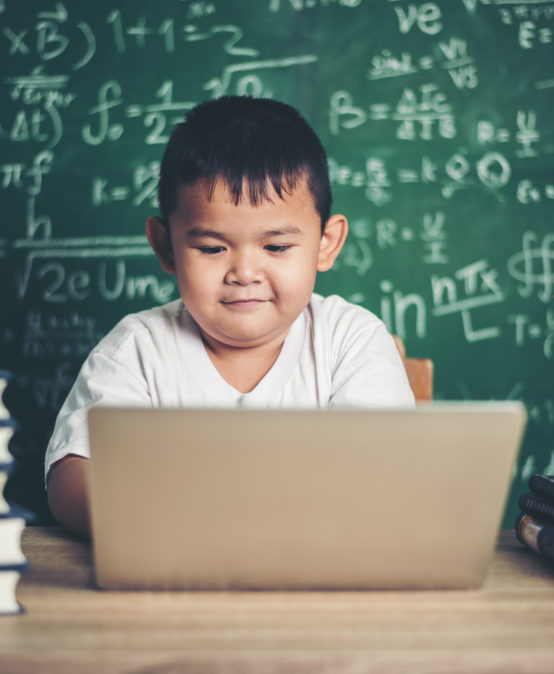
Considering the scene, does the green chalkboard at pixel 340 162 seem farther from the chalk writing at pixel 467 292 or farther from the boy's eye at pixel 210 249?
the boy's eye at pixel 210 249

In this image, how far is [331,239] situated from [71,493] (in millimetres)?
718

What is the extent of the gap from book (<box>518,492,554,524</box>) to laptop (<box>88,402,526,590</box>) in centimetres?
24

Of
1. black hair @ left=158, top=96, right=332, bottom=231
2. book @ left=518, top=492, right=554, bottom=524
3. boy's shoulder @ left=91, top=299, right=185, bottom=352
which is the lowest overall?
book @ left=518, top=492, right=554, bottom=524

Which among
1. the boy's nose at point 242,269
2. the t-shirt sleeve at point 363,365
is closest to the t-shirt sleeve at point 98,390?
the boy's nose at point 242,269

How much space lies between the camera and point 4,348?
2.19 m

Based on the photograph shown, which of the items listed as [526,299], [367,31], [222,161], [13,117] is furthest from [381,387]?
[13,117]

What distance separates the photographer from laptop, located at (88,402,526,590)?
55cm

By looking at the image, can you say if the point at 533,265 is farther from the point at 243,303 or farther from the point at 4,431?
the point at 4,431

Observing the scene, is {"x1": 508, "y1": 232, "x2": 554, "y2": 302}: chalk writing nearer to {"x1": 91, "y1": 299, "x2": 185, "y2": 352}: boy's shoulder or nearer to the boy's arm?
{"x1": 91, "y1": 299, "x2": 185, "y2": 352}: boy's shoulder

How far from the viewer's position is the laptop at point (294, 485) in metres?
0.55

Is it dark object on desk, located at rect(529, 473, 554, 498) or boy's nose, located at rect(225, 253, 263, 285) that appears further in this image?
boy's nose, located at rect(225, 253, 263, 285)

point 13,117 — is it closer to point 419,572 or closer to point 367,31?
point 367,31

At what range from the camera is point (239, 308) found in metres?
1.17

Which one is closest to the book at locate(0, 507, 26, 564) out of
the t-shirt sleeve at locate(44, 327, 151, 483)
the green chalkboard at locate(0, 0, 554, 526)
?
the t-shirt sleeve at locate(44, 327, 151, 483)
